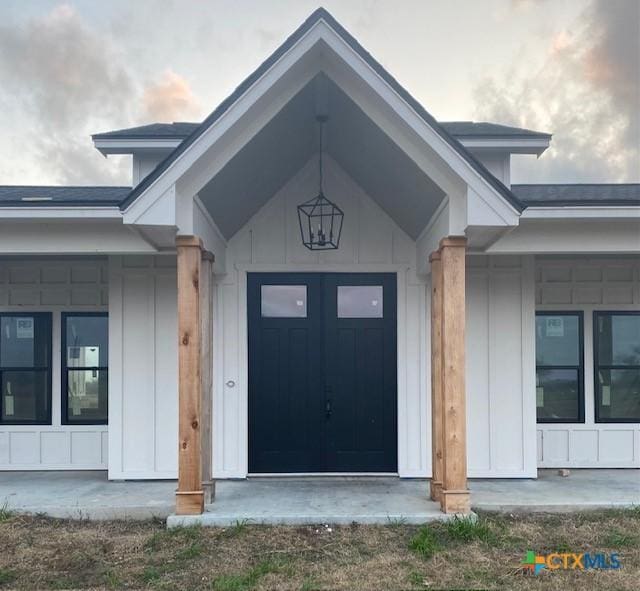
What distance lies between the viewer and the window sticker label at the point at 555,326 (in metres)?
7.43

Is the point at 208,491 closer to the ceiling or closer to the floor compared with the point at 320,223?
closer to the floor

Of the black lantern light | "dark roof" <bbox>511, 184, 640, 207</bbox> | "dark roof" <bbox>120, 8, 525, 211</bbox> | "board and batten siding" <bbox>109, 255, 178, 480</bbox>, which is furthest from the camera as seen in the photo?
"dark roof" <bbox>511, 184, 640, 207</bbox>

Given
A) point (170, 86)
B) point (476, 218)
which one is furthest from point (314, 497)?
point (170, 86)

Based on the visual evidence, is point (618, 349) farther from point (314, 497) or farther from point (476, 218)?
point (314, 497)

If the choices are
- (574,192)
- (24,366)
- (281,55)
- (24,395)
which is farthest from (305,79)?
(24,395)

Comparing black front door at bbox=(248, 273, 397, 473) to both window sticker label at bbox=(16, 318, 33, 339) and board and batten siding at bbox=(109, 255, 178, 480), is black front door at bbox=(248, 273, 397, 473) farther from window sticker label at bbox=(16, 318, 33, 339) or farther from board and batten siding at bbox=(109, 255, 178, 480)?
window sticker label at bbox=(16, 318, 33, 339)

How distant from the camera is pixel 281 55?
472 cm

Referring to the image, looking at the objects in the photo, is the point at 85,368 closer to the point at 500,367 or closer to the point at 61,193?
the point at 61,193

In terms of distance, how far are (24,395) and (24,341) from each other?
729 mm

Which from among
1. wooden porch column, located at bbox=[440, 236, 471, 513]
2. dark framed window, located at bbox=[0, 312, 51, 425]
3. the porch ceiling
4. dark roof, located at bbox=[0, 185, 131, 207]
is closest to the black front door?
the porch ceiling

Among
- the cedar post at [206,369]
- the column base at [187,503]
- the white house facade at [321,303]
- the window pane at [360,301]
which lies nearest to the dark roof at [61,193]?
the white house facade at [321,303]

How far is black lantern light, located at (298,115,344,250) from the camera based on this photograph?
6.32m

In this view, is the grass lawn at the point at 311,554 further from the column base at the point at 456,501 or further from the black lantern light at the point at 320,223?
the black lantern light at the point at 320,223

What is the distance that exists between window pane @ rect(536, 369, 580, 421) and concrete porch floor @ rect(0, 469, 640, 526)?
0.82 m
